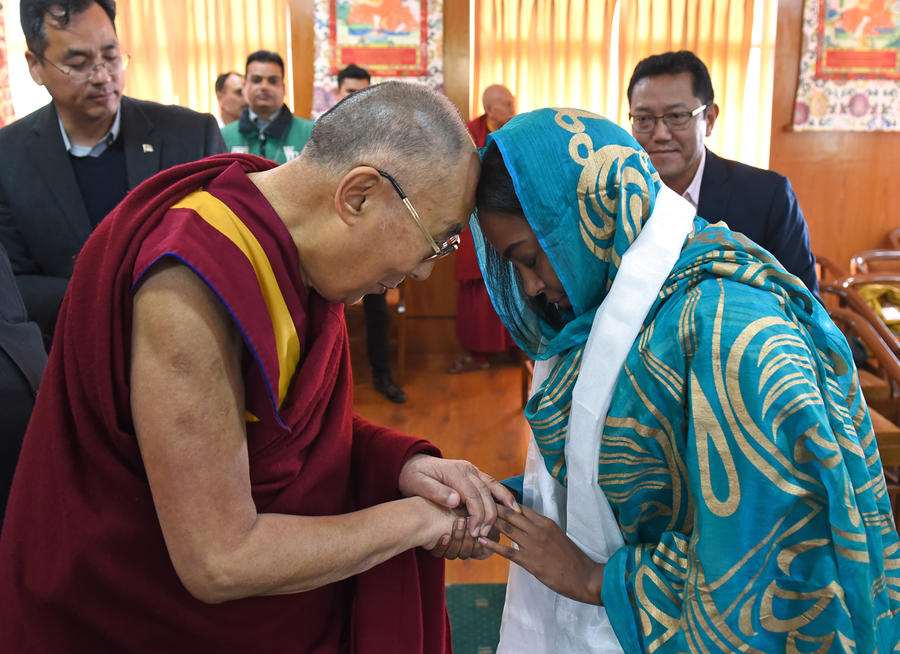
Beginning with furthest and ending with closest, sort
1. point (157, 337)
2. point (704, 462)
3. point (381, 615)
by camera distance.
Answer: point (381, 615) → point (704, 462) → point (157, 337)

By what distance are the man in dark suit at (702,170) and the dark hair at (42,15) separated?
1692 millimetres

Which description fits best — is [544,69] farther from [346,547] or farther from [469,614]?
[346,547]

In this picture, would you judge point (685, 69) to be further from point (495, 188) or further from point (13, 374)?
point (13, 374)

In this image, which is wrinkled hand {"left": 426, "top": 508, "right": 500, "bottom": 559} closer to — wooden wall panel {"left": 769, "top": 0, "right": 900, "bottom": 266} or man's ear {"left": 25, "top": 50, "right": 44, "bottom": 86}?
man's ear {"left": 25, "top": 50, "right": 44, "bottom": 86}

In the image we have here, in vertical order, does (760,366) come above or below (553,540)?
above

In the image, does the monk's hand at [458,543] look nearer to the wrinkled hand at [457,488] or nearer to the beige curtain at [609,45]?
the wrinkled hand at [457,488]

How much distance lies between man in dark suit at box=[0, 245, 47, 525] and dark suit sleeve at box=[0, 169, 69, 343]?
2.22ft

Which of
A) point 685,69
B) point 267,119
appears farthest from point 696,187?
point 267,119

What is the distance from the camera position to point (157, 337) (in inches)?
32.7

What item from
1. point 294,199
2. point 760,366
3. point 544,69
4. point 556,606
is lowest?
point 556,606

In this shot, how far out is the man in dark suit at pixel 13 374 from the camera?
1.31m

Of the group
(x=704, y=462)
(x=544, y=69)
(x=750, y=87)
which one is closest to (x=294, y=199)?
(x=704, y=462)

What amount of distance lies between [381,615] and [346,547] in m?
0.28

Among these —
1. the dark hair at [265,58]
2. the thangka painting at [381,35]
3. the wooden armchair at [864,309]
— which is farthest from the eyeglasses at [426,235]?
the thangka painting at [381,35]
